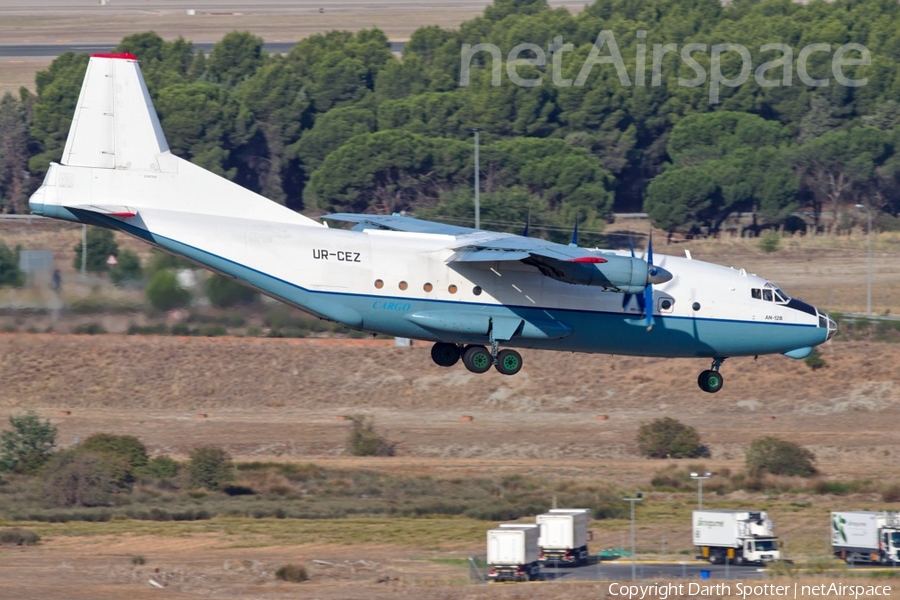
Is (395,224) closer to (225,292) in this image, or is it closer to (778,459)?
(225,292)

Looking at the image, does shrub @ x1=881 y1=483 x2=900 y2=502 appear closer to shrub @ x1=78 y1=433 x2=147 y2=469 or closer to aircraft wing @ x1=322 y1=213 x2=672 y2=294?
aircraft wing @ x1=322 y1=213 x2=672 y2=294

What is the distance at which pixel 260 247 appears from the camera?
107 feet

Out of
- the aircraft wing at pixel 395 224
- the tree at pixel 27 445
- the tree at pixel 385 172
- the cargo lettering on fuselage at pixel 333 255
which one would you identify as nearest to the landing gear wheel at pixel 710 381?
the aircraft wing at pixel 395 224

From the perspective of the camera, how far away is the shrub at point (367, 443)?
59781mm

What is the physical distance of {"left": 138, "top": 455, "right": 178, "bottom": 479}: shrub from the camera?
2233 inches

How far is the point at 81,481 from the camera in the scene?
54406 mm

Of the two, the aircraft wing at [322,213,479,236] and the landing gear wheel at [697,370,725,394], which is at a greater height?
the aircraft wing at [322,213,479,236]

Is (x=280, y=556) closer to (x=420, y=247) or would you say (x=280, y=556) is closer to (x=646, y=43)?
(x=420, y=247)

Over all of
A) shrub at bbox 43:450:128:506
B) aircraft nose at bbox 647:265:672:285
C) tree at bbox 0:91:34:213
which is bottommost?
shrub at bbox 43:450:128:506

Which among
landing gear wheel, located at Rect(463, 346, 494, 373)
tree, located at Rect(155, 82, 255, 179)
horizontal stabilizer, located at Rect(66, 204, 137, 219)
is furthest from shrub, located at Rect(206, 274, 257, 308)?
tree, located at Rect(155, 82, 255, 179)

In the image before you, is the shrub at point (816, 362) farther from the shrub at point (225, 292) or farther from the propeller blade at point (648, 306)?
the propeller blade at point (648, 306)

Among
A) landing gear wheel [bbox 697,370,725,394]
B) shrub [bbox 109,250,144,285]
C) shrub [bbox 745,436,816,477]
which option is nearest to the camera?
landing gear wheel [bbox 697,370,725,394]

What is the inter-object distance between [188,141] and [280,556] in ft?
189

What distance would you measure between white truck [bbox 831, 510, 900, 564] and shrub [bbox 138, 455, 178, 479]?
2897cm
